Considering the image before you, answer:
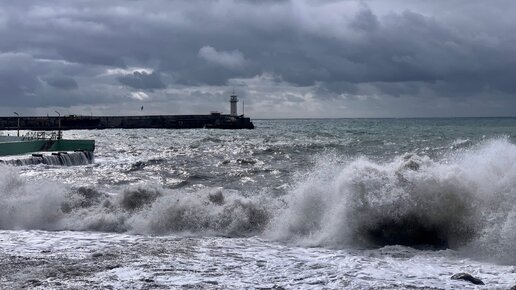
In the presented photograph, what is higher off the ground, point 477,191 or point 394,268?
point 477,191

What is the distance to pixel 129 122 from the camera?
126 metres

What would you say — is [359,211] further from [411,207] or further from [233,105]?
[233,105]

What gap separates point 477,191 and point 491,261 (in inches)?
103

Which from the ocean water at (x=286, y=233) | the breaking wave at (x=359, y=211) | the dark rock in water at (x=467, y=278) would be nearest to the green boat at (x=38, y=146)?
the ocean water at (x=286, y=233)

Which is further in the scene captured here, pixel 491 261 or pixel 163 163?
pixel 163 163

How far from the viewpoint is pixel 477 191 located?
10.7 meters

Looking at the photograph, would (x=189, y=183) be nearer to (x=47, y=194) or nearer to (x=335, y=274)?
(x=47, y=194)

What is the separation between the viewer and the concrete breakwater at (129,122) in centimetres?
11188

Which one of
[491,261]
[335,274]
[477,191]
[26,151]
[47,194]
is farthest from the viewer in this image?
[26,151]

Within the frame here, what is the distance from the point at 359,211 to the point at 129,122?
12069cm

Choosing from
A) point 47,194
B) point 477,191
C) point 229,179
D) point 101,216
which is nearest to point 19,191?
point 47,194

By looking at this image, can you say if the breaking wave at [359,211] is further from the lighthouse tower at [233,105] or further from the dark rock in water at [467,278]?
the lighthouse tower at [233,105]

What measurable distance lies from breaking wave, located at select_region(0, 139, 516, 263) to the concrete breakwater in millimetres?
100840

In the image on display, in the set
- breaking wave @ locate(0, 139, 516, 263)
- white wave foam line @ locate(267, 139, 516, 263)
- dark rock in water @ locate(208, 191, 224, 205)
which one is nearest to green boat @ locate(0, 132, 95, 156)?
breaking wave @ locate(0, 139, 516, 263)
